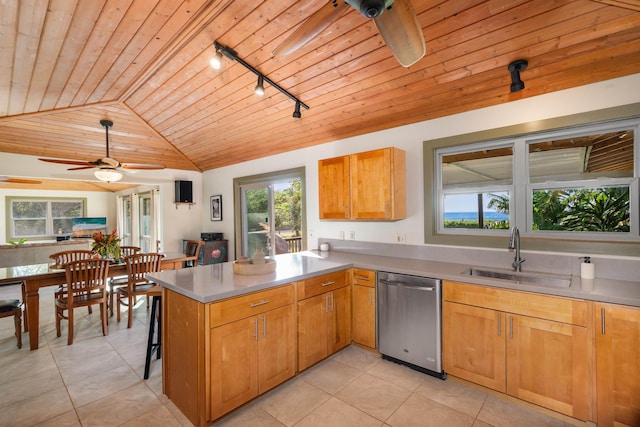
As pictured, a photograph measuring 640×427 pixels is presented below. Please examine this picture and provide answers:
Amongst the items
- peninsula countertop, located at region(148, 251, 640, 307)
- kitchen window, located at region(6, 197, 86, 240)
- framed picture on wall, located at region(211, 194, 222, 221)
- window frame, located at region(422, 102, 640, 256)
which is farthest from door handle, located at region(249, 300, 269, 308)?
kitchen window, located at region(6, 197, 86, 240)

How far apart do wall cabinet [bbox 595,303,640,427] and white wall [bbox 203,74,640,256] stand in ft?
5.02

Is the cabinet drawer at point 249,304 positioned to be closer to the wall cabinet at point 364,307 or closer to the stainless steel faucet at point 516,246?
the wall cabinet at point 364,307

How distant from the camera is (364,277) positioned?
289cm

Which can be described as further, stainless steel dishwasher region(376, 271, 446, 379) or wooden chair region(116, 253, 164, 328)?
wooden chair region(116, 253, 164, 328)

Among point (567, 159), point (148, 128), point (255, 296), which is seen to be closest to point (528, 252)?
point (567, 159)

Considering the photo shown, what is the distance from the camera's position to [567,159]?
2.48 m

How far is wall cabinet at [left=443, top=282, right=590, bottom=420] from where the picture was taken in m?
1.87

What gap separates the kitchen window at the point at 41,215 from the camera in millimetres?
7746

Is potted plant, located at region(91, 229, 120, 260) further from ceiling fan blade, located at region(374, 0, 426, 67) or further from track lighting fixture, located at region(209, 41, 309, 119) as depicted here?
ceiling fan blade, located at region(374, 0, 426, 67)

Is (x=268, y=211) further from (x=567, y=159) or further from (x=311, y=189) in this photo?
(x=567, y=159)

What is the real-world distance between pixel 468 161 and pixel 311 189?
201 cm

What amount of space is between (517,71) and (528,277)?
62.8 inches

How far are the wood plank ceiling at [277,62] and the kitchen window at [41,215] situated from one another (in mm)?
5358

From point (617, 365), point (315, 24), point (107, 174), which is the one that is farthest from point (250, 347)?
point (107, 174)
